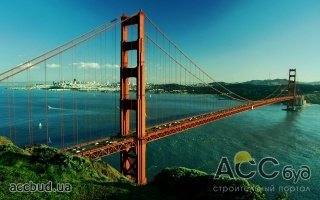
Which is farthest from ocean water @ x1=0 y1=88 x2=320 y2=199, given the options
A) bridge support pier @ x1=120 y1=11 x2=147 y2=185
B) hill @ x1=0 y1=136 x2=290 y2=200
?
hill @ x1=0 y1=136 x2=290 y2=200

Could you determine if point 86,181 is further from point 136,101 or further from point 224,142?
point 224,142

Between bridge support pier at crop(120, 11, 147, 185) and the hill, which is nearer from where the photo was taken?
the hill

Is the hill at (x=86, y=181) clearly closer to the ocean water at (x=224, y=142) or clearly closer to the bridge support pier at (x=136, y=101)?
the bridge support pier at (x=136, y=101)

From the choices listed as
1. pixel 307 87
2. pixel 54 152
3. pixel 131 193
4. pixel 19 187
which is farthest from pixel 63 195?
pixel 307 87

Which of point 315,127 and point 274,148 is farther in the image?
point 315,127

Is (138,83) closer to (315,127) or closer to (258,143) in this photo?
(258,143)

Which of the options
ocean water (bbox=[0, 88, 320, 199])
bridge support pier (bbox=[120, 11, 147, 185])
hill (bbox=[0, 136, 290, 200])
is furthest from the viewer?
ocean water (bbox=[0, 88, 320, 199])

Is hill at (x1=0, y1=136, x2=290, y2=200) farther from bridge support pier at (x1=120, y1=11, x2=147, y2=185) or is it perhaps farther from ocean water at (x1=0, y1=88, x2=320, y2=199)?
ocean water at (x1=0, y1=88, x2=320, y2=199)

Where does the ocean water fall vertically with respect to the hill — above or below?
below
